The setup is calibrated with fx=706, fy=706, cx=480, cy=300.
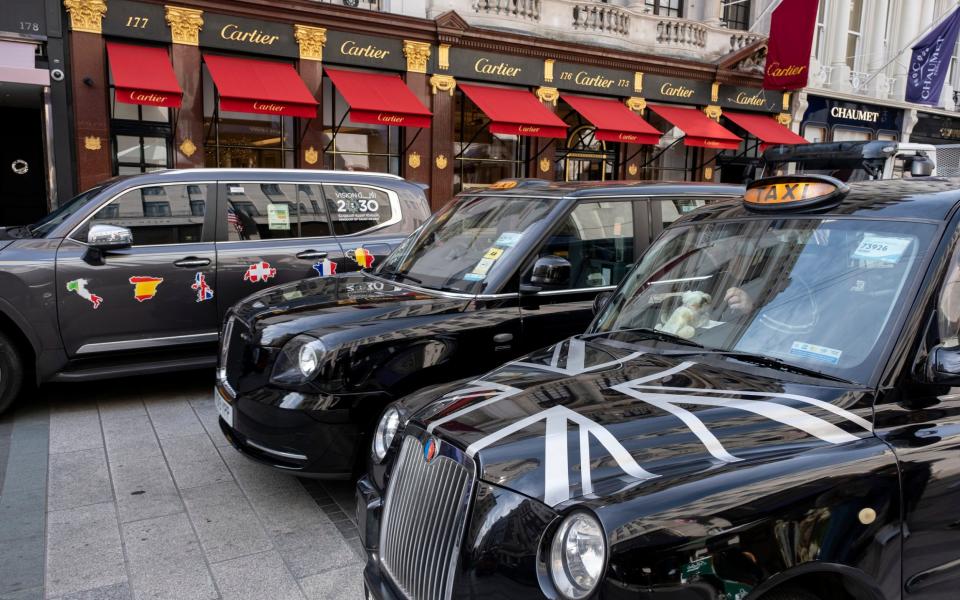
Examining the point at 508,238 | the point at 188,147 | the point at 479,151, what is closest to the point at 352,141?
the point at 479,151

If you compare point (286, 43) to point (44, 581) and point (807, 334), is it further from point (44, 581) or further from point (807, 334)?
point (807, 334)

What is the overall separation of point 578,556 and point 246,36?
523 inches

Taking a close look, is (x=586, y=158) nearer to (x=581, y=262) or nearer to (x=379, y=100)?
(x=379, y=100)

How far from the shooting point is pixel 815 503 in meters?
1.96

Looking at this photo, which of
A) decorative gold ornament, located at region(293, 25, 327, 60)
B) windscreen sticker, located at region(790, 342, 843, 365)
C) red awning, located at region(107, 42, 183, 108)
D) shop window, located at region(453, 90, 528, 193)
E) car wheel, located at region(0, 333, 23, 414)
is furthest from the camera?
shop window, located at region(453, 90, 528, 193)

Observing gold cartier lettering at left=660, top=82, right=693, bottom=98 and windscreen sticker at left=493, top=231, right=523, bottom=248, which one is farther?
gold cartier lettering at left=660, top=82, right=693, bottom=98

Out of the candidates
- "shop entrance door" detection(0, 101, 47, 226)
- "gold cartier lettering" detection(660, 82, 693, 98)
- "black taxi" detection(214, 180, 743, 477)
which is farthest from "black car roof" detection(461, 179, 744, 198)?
"gold cartier lettering" detection(660, 82, 693, 98)

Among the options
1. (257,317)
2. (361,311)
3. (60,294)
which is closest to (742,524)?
(361,311)

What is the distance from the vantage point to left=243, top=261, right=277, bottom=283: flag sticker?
639 cm

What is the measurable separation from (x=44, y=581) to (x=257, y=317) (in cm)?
174

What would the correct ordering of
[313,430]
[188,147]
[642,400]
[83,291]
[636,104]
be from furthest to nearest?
1. [636,104]
2. [188,147]
3. [83,291]
4. [313,430]
5. [642,400]

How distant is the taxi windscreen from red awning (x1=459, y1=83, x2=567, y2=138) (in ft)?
36.8

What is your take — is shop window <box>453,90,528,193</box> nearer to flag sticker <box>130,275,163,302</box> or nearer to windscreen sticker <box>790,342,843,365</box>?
flag sticker <box>130,275,163,302</box>

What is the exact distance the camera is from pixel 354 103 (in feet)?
42.2
